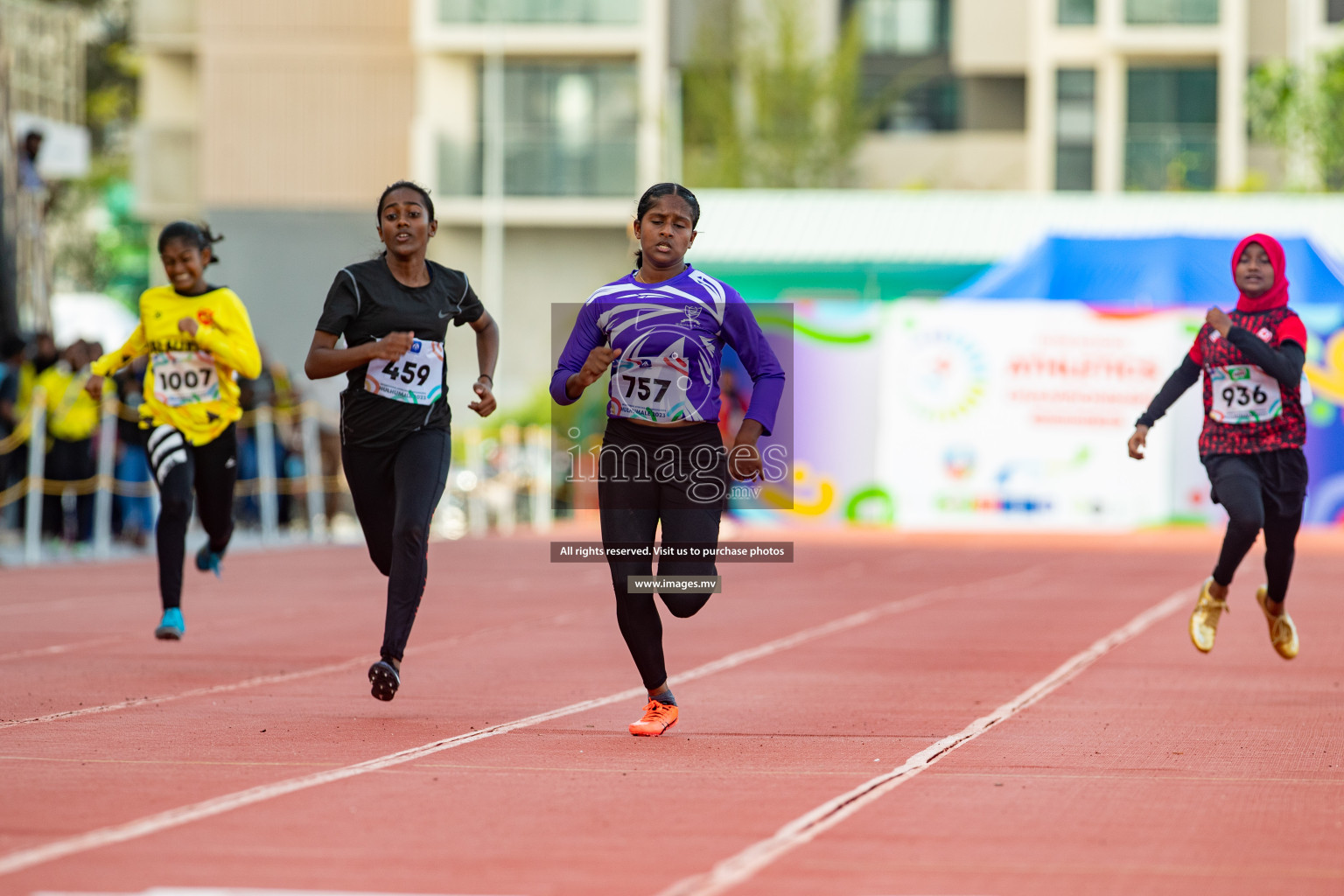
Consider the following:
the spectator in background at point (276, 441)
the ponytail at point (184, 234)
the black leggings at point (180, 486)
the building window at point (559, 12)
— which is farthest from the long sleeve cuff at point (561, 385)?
the building window at point (559, 12)

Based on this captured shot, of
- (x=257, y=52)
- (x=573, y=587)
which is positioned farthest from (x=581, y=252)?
(x=573, y=587)

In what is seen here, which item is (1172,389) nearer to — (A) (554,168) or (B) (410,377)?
(B) (410,377)

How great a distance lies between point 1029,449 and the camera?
28.3 metres

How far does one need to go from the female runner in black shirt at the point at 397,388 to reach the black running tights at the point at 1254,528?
359 cm

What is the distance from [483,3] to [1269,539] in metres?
36.0

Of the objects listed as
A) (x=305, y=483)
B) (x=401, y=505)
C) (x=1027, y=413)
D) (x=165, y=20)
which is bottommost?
(x=305, y=483)

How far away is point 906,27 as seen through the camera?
52469 mm

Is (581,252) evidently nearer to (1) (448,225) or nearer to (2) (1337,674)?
(1) (448,225)

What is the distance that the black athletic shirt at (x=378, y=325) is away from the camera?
8.68m

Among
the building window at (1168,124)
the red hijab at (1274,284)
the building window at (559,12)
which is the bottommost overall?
the red hijab at (1274,284)

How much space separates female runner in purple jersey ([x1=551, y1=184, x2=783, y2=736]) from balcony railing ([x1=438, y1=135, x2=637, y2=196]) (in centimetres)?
3722

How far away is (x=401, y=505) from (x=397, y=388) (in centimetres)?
48

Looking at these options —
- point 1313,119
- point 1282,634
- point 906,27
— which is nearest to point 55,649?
point 1282,634

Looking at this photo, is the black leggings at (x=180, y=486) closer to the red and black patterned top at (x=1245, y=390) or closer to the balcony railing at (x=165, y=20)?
the red and black patterned top at (x=1245, y=390)
